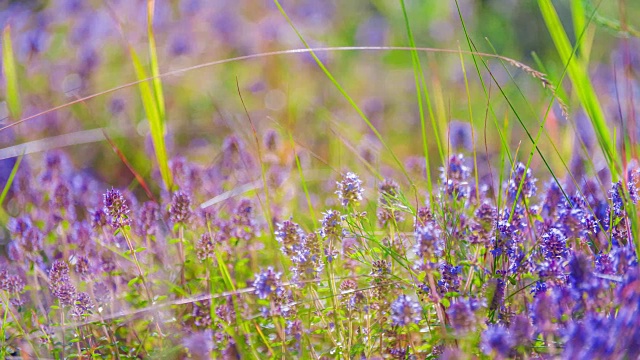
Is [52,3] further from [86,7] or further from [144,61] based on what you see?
[144,61]

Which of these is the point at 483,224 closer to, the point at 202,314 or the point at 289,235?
the point at 289,235

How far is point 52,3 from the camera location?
5051 millimetres

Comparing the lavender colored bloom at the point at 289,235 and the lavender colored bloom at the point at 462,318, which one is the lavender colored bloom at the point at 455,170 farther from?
the lavender colored bloom at the point at 462,318

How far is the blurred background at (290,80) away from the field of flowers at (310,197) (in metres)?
0.02

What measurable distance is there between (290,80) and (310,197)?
187 centimetres

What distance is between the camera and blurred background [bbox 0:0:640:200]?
3645 mm

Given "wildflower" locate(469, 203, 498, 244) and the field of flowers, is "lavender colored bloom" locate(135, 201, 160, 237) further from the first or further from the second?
"wildflower" locate(469, 203, 498, 244)

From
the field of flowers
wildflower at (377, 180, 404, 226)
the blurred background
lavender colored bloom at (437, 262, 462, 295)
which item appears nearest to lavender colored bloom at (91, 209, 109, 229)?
the field of flowers

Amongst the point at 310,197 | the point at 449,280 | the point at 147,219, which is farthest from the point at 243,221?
the point at 310,197

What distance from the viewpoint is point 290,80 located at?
4.75 meters

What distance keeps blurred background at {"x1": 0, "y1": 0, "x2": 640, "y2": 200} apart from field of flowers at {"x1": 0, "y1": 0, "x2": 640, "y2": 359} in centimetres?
2

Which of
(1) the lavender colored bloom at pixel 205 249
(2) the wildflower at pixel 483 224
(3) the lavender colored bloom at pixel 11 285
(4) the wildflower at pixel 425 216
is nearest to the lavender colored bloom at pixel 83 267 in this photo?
(3) the lavender colored bloom at pixel 11 285

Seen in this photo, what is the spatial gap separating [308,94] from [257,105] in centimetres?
32

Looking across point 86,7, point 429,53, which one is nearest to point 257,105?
point 429,53
